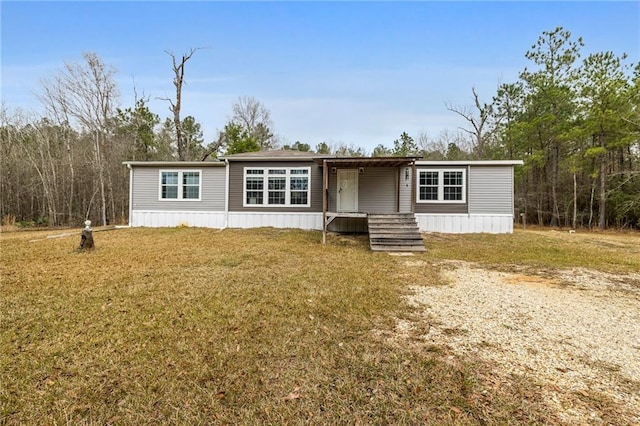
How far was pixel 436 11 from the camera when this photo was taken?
10609 mm

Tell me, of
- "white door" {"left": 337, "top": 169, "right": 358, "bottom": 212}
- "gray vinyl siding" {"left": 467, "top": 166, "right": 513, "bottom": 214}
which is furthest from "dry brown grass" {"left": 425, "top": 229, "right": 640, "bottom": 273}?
"white door" {"left": 337, "top": 169, "right": 358, "bottom": 212}

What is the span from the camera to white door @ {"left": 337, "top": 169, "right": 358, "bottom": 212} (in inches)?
Answer: 457

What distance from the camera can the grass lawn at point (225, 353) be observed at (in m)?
1.93

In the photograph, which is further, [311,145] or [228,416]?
[311,145]

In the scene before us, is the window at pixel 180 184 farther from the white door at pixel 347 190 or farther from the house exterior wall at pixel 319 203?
the white door at pixel 347 190

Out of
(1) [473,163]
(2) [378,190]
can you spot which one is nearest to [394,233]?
(2) [378,190]

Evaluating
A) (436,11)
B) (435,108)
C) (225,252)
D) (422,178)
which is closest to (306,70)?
(436,11)

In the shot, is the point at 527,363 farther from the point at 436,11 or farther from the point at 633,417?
the point at 436,11

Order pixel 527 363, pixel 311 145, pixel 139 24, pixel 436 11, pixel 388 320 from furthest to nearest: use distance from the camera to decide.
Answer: pixel 311 145
pixel 139 24
pixel 436 11
pixel 388 320
pixel 527 363

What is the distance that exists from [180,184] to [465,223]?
1180 cm

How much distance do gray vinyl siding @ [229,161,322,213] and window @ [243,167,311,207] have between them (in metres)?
0.15

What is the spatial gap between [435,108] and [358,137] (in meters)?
9.06

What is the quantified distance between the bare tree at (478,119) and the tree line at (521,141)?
6.90 feet

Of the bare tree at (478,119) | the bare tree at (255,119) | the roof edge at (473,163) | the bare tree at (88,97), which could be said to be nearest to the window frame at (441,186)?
the roof edge at (473,163)
